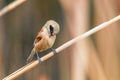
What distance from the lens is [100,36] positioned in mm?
1991

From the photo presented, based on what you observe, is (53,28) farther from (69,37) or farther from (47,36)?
(69,37)

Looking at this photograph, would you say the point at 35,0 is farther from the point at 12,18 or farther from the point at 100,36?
the point at 100,36

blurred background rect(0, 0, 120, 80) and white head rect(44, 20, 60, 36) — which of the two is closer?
white head rect(44, 20, 60, 36)

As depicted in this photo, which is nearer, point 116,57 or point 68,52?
point 116,57

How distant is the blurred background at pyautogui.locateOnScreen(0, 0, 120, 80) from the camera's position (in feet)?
6.32

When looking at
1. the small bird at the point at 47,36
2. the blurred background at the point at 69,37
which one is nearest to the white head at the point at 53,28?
the small bird at the point at 47,36

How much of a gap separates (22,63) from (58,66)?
21cm

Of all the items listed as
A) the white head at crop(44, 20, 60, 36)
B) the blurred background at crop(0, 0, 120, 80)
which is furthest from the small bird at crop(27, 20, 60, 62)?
the blurred background at crop(0, 0, 120, 80)

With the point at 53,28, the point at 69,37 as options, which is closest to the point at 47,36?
the point at 53,28

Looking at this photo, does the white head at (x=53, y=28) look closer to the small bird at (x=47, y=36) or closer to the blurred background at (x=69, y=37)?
the small bird at (x=47, y=36)

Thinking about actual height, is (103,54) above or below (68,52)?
below

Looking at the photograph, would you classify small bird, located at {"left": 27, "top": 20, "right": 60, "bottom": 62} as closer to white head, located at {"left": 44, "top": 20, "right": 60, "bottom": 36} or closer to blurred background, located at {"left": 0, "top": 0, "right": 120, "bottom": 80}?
white head, located at {"left": 44, "top": 20, "right": 60, "bottom": 36}

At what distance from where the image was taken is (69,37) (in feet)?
7.16

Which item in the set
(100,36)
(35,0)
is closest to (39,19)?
(35,0)
